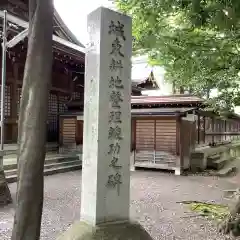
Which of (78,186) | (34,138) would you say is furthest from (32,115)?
(78,186)

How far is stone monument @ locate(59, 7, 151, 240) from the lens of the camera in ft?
13.0

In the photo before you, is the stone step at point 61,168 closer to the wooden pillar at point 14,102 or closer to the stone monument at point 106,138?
the wooden pillar at point 14,102

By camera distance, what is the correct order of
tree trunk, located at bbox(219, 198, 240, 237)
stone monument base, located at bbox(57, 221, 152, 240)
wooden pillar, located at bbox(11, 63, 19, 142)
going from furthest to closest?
wooden pillar, located at bbox(11, 63, 19, 142)
tree trunk, located at bbox(219, 198, 240, 237)
stone monument base, located at bbox(57, 221, 152, 240)

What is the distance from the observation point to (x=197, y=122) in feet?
58.3

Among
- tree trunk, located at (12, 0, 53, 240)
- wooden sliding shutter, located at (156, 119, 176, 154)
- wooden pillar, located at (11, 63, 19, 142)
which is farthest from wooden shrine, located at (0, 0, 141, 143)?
tree trunk, located at (12, 0, 53, 240)

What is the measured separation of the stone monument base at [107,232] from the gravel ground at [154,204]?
1774 mm

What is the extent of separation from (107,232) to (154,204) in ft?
14.7

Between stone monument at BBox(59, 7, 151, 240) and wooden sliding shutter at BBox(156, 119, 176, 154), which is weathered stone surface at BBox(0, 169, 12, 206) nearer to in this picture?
stone monument at BBox(59, 7, 151, 240)

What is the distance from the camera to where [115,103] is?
13.7 ft

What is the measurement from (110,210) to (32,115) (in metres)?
1.47

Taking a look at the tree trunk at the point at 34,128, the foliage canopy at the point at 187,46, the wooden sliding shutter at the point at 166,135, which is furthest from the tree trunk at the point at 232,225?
the wooden sliding shutter at the point at 166,135

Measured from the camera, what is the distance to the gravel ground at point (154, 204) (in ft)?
19.6

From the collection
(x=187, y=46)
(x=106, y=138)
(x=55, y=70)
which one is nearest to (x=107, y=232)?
(x=106, y=138)

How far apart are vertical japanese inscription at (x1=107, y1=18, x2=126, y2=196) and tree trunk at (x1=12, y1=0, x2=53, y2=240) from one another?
79 cm
